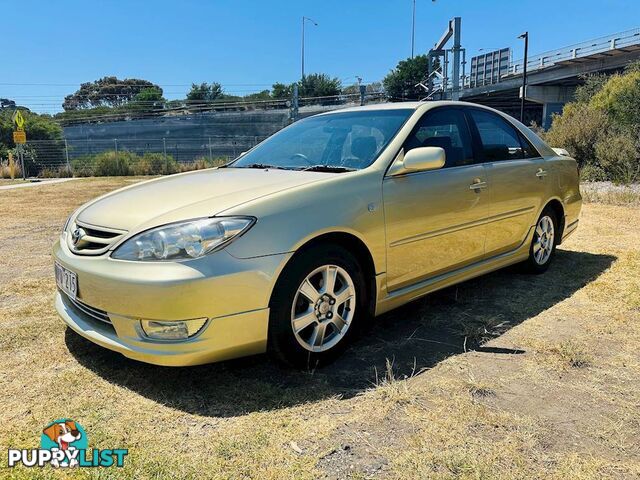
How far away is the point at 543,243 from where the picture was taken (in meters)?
4.78

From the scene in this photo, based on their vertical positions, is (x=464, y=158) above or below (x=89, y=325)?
above

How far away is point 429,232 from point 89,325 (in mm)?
2171

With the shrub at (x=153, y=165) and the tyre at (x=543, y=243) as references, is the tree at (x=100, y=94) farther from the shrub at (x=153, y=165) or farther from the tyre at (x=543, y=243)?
the tyre at (x=543, y=243)

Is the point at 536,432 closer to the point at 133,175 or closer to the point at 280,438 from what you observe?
the point at 280,438

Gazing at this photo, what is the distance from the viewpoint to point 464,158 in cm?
376

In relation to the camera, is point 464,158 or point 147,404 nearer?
point 147,404

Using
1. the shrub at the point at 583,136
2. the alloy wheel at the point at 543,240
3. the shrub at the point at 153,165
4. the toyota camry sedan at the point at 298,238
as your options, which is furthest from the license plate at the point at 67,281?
the shrub at the point at 153,165

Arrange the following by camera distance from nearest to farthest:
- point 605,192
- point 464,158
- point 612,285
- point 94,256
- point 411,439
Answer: point 411,439 < point 94,256 < point 464,158 < point 612,285 < point 605,192

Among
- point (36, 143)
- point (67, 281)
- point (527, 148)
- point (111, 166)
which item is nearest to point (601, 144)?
point (527, 148)

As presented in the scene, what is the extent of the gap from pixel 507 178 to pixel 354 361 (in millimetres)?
2122

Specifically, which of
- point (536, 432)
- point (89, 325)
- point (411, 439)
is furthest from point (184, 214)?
point (536, 432)

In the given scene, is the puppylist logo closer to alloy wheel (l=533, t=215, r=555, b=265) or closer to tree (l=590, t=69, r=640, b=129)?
alloy wheel (l=533, t=215, r=555, b=265)

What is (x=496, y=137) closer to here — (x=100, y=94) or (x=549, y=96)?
(x=549, y=96)

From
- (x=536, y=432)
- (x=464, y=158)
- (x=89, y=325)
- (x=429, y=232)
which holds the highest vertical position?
(x=464, y=158)
